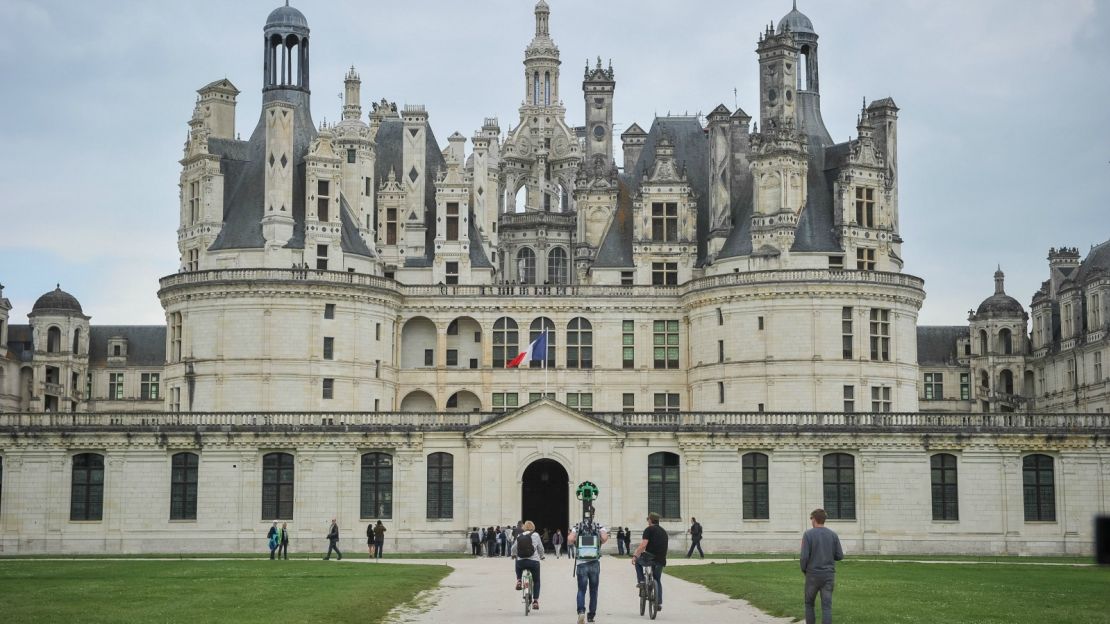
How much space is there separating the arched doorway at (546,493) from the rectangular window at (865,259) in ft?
66.8

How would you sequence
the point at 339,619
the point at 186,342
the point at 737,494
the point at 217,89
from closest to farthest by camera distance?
the point at 339,619 → the point at 737,494 → the point at 186,342 → the point at 217,89

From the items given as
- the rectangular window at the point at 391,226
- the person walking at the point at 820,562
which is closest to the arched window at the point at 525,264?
the rectangular window at the point at 391,226

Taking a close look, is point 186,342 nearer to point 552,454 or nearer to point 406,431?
point 406,431

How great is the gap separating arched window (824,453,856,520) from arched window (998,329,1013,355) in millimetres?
42891

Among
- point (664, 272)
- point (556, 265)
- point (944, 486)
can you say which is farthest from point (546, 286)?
point (944, 486)

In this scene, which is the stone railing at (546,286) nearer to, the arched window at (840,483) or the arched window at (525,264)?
the arched window at (525,264)

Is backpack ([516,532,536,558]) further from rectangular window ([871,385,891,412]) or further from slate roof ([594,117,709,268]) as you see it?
slate roof ([594,117,709,268])

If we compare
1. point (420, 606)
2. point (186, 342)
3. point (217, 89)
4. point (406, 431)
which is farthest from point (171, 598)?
point (217, 89)

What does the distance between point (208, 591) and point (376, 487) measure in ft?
93.5

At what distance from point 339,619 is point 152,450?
1449 inches

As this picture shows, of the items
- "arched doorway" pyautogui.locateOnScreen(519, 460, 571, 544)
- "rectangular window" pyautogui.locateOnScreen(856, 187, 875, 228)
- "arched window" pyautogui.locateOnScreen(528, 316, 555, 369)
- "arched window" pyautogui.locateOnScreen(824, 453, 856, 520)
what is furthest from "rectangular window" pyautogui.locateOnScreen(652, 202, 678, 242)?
"arched window" pyautogui.locateOnScreen(824, 453, 856, 520)

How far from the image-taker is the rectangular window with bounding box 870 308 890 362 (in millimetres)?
77250

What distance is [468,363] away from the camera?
82.4 metres

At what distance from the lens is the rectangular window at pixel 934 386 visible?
106438 millimetres
